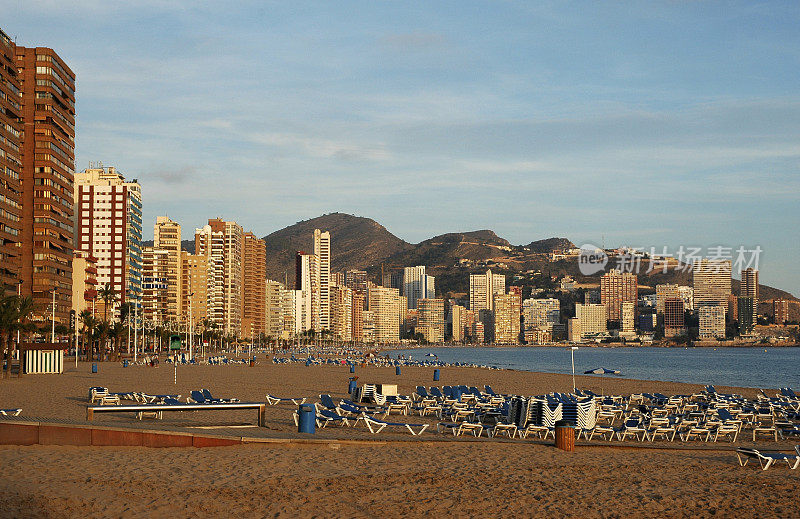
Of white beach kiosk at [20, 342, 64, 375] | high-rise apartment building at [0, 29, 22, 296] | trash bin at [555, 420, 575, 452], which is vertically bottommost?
white beach kiosk at [20, 342, 64, 375]

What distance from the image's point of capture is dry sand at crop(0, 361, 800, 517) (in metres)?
10.2

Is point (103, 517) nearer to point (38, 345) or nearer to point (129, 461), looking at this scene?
point (129, 461)

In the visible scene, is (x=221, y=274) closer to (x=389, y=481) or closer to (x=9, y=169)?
(x=9, y=169)

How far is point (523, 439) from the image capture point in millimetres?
17766

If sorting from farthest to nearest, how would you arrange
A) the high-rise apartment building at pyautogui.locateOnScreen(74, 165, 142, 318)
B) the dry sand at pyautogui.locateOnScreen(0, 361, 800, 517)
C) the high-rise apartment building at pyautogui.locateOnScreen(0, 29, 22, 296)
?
the high-rise apartment building at pyautogui.locateOnScreen(74, 165, 142, 318)
the high-rise apartment building at pyautogui.locateOnScreen(0, 29, 22, 296)
the dry sand at pyautogui.locateOnScreen(0, 361, 800, 517)

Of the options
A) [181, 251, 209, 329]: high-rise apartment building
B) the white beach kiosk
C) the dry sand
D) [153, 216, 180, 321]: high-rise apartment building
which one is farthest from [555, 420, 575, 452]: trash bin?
[181, 251, 209, 329]: high-rise apartment building

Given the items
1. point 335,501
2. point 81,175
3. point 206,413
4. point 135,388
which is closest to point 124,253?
point 81,175

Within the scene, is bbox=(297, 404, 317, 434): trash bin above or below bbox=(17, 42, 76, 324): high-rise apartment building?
below

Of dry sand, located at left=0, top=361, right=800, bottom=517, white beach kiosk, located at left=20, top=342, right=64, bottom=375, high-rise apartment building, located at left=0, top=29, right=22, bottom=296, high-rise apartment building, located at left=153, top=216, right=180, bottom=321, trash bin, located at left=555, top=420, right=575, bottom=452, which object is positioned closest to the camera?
dry sand, located at left=0, top=361, right=800, bottom=517

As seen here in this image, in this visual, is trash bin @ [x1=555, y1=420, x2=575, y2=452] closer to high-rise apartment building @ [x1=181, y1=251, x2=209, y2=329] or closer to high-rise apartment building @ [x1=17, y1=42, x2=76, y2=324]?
high-rise apartment building @ [x1=17, y1=42, x2=76, y2=324]

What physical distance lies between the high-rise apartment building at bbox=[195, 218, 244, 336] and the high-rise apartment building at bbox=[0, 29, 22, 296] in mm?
103366

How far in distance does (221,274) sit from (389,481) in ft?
601

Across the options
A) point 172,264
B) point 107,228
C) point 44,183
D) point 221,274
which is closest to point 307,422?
point 44,183

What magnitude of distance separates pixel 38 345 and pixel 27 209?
45.3m
